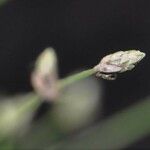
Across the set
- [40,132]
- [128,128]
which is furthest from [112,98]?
[40,132]

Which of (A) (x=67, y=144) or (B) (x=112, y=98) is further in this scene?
(B) (x=112, y=98)

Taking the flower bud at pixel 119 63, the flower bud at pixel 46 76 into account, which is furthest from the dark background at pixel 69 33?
the flower bud at pixel 119 63

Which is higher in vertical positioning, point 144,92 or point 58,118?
point 144,92

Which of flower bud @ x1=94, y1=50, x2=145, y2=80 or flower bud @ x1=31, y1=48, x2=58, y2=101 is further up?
flower bud @ x1=31, y1=48, x2=58, y2=101

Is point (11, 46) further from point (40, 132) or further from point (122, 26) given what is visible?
point (40, 132)

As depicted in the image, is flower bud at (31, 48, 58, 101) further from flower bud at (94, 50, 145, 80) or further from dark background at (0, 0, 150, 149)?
dark background at (0, 0, 150, 149)

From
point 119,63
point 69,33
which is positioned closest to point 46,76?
point 119,63

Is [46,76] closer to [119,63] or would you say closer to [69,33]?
[119,63]

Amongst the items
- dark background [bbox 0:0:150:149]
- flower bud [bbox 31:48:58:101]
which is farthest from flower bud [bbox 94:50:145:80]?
dark background [bbox 0:0:150:149]
